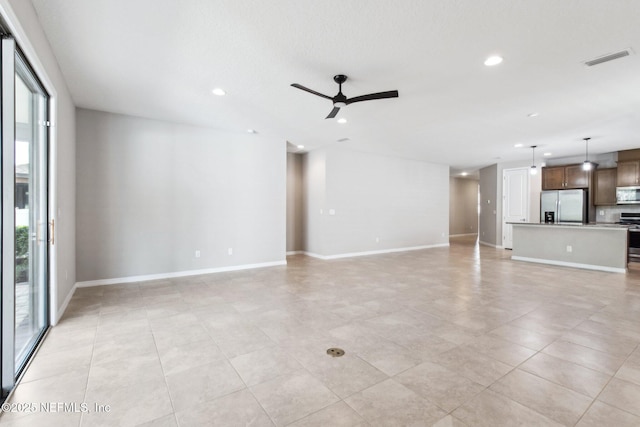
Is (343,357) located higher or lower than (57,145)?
lower

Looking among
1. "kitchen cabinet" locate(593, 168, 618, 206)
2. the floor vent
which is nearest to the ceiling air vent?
the floor vent

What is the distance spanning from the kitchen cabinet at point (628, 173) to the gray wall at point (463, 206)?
6218 mm

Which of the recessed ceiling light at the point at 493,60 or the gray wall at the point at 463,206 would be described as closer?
the recessed ceiling light at the point at 493,60

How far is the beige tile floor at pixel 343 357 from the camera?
6.02 feet

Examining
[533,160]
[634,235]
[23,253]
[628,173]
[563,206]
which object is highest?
[533,160]

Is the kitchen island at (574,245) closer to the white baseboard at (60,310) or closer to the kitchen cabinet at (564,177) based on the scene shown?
the kitchen cabinet at (564,177)

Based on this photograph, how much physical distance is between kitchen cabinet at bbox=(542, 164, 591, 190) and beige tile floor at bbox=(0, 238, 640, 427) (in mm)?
4177

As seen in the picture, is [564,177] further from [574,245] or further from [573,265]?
[573,265]

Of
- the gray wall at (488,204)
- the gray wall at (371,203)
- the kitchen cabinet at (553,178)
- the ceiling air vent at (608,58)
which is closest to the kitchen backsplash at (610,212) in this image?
the kitchen cabinet at (553,178)

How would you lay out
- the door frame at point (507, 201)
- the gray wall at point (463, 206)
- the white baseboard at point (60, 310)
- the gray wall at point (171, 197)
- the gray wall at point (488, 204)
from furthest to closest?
the gray wall at point (463, 206) → the gray wall at point (488, 204) → the door frame at point (507, 201) → the gray wall at point (171, 197) → the white baseboard at point (60, 310)

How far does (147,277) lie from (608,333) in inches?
247

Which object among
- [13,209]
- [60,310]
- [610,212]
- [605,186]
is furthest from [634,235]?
[60,310]

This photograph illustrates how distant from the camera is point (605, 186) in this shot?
25.0 ft

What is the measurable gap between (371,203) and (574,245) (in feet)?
15.1
